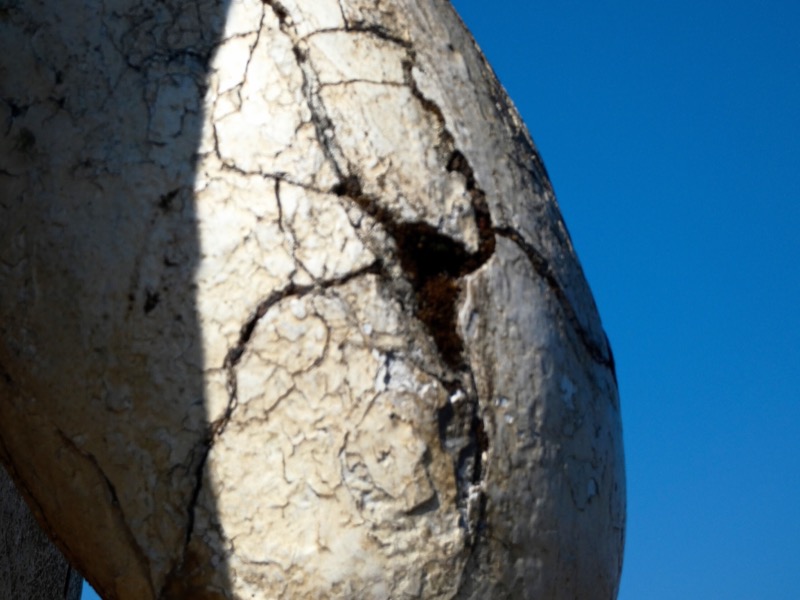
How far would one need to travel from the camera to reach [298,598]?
181cm

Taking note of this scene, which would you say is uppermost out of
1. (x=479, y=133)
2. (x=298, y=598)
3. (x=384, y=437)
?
(x=479, y=133)

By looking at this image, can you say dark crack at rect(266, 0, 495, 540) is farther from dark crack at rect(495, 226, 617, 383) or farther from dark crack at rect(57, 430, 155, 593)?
dark crack at rect(57, 430, 155, 593)

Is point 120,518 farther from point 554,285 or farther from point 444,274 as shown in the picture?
point 554,285

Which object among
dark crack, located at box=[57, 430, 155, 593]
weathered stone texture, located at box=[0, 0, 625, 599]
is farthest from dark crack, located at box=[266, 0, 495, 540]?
dark crack, located at box=[57, 430, 155, 593]

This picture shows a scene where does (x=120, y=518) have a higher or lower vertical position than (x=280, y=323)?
lower

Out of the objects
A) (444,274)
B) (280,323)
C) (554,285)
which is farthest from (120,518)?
(554,285)

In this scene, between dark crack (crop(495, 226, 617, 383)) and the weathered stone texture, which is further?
dark crack (crop(495, 226, 617, 383))

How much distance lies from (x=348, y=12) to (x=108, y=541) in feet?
3.28

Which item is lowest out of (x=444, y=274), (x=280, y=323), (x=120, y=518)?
(x=120, y=518)

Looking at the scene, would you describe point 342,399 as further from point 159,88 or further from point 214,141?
point 159,88

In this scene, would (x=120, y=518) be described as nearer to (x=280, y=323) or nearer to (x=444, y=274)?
(x=280, y=323)

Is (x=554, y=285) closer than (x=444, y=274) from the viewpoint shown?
No

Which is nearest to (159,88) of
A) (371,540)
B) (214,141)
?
(214,141)

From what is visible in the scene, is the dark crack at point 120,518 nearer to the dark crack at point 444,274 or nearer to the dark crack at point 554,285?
the dark crack at point 444,274
